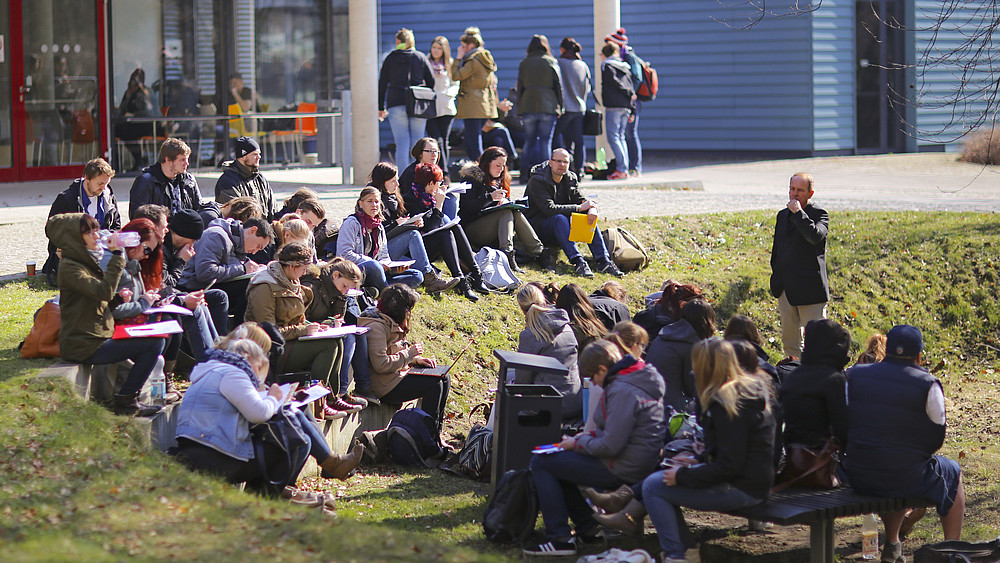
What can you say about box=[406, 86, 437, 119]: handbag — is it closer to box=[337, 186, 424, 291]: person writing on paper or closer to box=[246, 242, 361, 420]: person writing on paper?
box=[337, 186, 424, 291]: person writing on paper

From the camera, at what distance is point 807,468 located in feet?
20.6

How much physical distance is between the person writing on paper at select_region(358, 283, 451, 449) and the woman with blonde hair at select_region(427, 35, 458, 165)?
6980 millimetres

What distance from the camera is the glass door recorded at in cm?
1603

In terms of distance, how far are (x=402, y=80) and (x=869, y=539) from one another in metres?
9.59

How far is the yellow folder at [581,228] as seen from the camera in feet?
38.3

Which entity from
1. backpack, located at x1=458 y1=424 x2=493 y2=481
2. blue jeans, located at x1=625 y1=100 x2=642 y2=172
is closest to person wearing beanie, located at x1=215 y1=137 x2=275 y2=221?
backpack, located at x1=458 y1=424 x2=493 y2=481

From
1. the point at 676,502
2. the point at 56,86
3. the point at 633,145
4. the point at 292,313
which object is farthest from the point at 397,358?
the point at 633,145

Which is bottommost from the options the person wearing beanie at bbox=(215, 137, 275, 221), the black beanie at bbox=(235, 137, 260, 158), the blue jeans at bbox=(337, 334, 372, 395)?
the blue jeans at bbox=(337, 334, 372, 395)

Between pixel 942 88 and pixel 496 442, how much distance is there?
20340 mm

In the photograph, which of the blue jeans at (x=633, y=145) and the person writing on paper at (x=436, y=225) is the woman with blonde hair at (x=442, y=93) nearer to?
the blue jeans at (x=633, y=145)

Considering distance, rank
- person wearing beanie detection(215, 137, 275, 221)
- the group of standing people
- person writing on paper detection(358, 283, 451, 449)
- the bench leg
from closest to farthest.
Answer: the bench leg < person writing on paper detection(358, 283, 451, 449) < person wearing beanie detection(215, 137, 275, 221) < the group of standing people

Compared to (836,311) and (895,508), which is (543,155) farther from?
(895,508)

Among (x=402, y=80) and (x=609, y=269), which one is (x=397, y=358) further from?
(x=402, y=80)

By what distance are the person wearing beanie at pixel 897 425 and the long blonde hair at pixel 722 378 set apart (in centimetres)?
83
